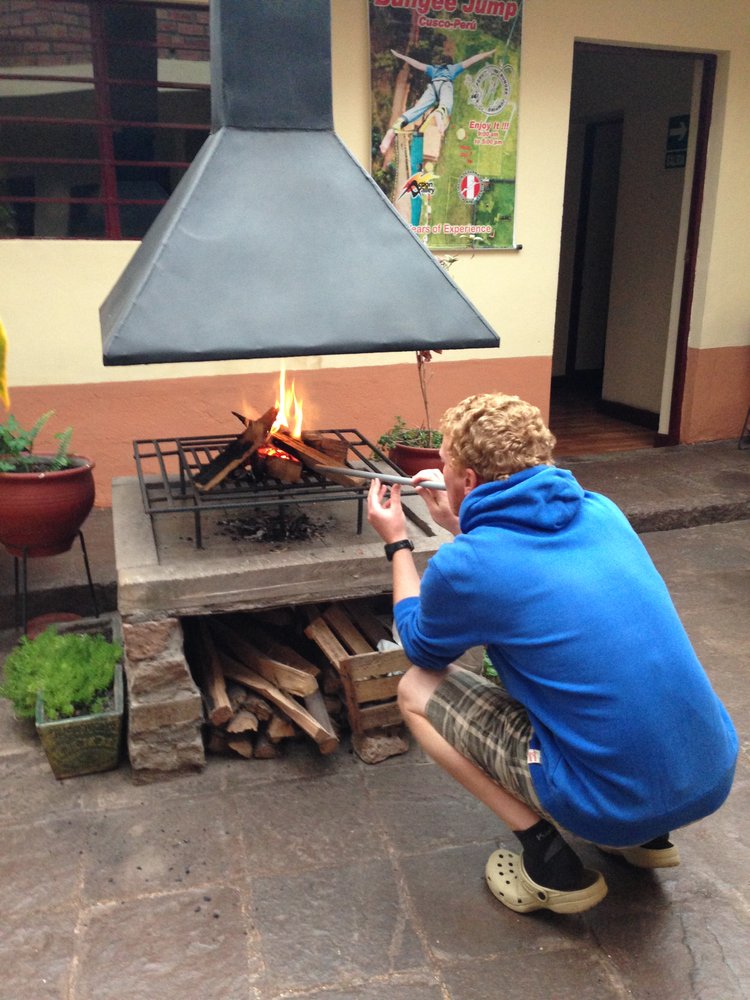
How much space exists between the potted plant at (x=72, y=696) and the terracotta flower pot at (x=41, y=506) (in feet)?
1.52

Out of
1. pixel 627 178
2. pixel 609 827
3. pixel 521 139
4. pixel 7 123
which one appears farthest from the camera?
pixel 627 178

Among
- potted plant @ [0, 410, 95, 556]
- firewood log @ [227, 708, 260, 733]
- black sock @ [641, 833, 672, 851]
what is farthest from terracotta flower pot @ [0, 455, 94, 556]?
black sock @ [641, 833, 672, 851]

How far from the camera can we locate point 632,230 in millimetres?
7781

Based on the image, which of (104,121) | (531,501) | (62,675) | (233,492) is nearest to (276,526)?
(233,492)

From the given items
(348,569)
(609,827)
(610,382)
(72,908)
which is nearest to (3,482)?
(348,569)

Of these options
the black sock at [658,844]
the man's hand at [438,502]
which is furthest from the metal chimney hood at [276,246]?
the black sock at [658,844]

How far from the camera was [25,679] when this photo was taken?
122 inches

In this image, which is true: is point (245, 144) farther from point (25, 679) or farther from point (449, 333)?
point (25, 679)

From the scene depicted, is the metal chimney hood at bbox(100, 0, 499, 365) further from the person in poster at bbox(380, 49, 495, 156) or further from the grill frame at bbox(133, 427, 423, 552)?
the person in poster at bbox(380, 49, 495, 156)

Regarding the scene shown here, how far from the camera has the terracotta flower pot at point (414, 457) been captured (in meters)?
4.79

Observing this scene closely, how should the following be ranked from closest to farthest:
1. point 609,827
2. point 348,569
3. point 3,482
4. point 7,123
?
point 609,827
point 348,569
point 3,482
point 7,123

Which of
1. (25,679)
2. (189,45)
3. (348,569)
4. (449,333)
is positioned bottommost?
(25,679)

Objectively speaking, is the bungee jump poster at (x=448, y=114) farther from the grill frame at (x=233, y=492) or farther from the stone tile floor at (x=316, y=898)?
the stone tile floor at (x=316, y=898)

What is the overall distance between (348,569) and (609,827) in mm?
1263
